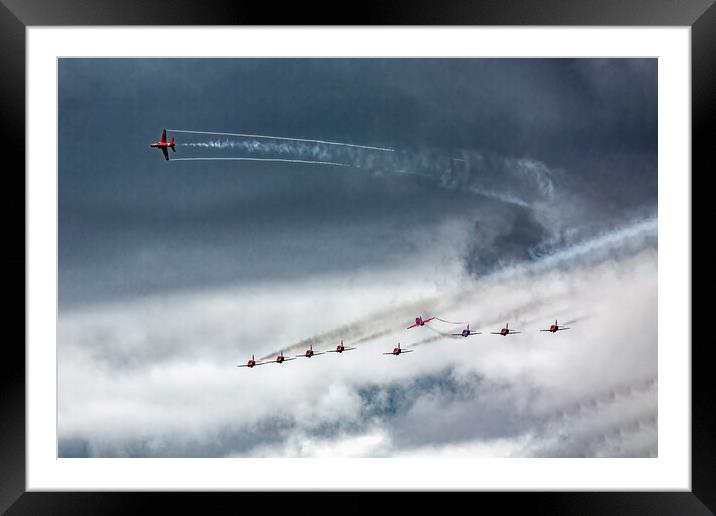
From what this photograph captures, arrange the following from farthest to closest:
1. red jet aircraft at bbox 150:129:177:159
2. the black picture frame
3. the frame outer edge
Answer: red jet aircraft at bbox 150:129:177:159
the frame outer edge
the black picture frame

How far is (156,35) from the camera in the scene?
257 inches

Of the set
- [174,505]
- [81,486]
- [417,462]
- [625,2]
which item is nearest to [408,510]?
[417,462]

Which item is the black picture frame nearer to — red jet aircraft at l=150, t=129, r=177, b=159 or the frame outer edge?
the frame outer edge

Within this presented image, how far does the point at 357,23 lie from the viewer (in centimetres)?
582

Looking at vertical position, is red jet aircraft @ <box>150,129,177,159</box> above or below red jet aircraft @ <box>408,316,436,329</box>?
above

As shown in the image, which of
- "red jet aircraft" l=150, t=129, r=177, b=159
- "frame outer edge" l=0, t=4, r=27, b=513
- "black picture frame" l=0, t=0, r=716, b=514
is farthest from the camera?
"red jet aircraft" l=150, t=129, r=177, b=159

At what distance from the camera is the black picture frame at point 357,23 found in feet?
18.9

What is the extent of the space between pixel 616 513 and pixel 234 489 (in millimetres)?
4055

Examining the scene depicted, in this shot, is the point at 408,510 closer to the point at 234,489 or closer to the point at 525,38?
the point at 234,489

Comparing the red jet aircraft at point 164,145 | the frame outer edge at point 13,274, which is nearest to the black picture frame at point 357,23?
the frame outer edge at point 13,274

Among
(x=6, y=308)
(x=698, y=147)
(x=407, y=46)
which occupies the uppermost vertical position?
(x=407, y=46)

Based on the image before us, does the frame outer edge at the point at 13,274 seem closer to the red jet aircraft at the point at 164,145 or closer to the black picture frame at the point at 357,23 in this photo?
the black picture frame at the point at 357,23

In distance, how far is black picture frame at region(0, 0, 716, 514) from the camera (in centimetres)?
576

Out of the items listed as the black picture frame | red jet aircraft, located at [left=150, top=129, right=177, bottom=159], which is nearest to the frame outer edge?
the black picture frame
